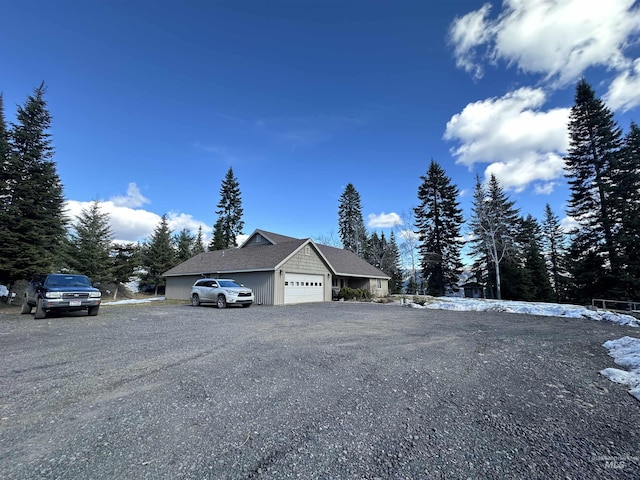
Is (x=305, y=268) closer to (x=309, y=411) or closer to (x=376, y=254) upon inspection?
(x=309, y=411)

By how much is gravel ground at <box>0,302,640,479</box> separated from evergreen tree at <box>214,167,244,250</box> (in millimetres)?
35209

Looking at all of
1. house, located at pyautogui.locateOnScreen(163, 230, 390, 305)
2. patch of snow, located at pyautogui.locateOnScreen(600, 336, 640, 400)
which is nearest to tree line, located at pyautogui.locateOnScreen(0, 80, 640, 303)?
house, located at pyautogui.locateOnScreen(163, 230, 390, 305)

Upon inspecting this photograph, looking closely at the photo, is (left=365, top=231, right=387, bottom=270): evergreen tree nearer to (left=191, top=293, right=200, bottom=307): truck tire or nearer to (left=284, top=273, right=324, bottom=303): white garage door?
(left=284, top=273, right=324, bottom=303): white garage door

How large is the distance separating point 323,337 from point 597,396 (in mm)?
5343

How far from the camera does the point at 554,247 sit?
3850 cm

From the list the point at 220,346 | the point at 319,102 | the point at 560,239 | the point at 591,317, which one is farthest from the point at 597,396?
the point at 560,239

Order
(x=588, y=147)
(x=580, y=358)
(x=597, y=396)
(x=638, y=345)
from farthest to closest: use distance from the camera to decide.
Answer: (x=588, y=147)
(x=638, y=345)
(x=580, y=358)
(x=597, y=396)

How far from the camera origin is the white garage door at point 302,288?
1973cm

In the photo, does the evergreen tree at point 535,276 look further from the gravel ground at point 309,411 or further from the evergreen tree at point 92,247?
the evergreen tree at point 92,247

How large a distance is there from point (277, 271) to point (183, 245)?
23.1 metres

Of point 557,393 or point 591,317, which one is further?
point 591,317

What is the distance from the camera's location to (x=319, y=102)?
16531mm

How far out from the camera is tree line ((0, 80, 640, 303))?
1778cm

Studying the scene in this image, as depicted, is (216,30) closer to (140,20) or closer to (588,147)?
(140,20)
